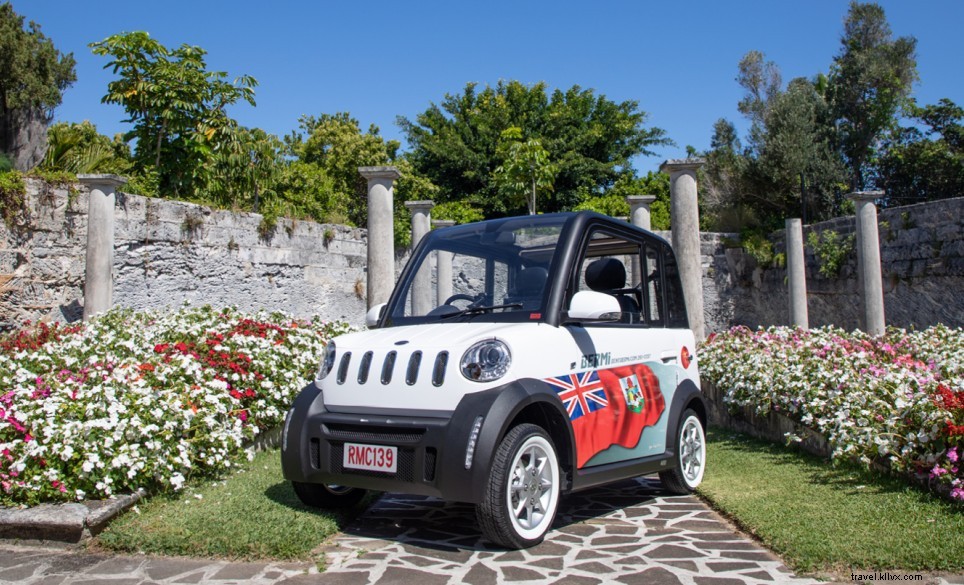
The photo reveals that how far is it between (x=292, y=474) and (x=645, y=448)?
2228 mm

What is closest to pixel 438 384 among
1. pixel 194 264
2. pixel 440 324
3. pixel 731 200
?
pixel 440 324

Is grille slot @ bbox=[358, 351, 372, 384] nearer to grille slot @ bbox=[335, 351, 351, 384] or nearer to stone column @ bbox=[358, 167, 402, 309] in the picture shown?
grille slot @ bbox=[335, 351, 351, 384]

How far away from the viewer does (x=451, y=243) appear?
5266 millimetres

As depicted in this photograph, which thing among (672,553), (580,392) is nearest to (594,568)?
(672,553)

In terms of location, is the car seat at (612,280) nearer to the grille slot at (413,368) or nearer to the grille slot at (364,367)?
Result: the grille slot at (413,368)

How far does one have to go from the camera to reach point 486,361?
161 inches

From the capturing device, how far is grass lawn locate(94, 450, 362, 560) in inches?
158

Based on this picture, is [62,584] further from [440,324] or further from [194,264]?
[194,264]

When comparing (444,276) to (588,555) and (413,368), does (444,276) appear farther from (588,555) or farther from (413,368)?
(588,555)

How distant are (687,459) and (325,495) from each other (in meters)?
2.59

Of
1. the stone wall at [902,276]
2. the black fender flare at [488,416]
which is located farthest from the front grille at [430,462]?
the stone wall at [902,276]

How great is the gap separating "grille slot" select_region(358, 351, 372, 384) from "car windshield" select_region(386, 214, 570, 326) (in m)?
0.60

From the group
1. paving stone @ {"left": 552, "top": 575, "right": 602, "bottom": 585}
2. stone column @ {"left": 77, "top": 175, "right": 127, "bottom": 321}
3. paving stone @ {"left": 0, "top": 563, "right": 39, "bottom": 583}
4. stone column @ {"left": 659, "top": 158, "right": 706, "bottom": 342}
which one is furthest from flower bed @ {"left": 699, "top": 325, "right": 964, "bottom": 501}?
stone column @ {"left": 77, "top": 175, "right": 127, "bottom": 321}

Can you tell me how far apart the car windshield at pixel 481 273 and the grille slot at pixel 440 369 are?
0.55 m
